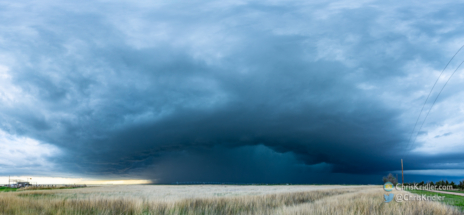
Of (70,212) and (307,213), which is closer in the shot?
(307,213)

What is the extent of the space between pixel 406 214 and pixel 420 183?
106437 millimetres

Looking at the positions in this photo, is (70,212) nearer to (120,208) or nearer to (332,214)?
(120,208)

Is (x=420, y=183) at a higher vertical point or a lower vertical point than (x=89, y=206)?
lower

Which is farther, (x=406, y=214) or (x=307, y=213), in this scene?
(x=406, y=214)

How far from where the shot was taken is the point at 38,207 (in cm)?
1012

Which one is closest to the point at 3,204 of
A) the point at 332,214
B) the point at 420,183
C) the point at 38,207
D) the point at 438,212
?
the point at 38,207

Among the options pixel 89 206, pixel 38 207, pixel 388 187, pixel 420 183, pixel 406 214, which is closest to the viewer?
pixel 406 214

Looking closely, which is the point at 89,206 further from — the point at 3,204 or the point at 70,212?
the point at 3,204

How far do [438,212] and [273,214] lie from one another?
22.2 ft

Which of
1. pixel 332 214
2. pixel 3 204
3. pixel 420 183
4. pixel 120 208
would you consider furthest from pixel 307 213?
pixel 420 183

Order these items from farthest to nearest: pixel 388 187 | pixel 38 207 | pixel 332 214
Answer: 1. pixel 388 187
2. pixel 38 207
3. pixel 332 214

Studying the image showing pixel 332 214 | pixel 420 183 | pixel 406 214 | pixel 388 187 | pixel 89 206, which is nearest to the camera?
pixel 332 214

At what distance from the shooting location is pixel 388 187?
51.2ft

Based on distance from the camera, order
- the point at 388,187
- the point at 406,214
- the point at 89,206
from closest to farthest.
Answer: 1. the point at 406,214
2. the point at 89,206
3. the point at 388,187
